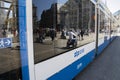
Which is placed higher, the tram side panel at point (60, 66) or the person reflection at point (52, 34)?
the person reflection at point (52, 34)

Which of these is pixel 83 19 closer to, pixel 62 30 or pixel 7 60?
pixel 62 30

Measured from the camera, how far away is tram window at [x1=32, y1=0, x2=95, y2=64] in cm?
332

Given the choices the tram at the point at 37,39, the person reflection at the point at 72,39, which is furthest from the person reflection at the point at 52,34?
the person reflection at the point at 72,39

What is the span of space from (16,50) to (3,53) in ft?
0.72

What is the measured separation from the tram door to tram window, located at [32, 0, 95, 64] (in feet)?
1.58

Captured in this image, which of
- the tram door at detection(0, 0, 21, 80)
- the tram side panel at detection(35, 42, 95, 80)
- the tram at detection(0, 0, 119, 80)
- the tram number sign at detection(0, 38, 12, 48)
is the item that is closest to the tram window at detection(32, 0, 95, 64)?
the tram at detection(0, 0, 119, 80)

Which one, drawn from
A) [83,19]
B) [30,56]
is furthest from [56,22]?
[83,19]

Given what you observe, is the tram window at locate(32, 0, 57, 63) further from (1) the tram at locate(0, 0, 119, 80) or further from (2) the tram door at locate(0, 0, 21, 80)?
(2) the tram door at locate(0, 0, 21, 80)

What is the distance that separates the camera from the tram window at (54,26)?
3.32 m

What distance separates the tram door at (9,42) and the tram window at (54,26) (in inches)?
19.0

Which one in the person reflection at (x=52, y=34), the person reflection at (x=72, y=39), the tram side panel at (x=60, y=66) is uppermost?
the person reflection at (x=52, y=34)

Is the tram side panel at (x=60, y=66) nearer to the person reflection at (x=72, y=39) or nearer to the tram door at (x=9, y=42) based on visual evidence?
the person reflection at (x=72, y=39)

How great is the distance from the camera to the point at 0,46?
96.7 inches

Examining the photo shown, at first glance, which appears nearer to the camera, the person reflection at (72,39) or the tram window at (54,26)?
the tram window at (54,26)
